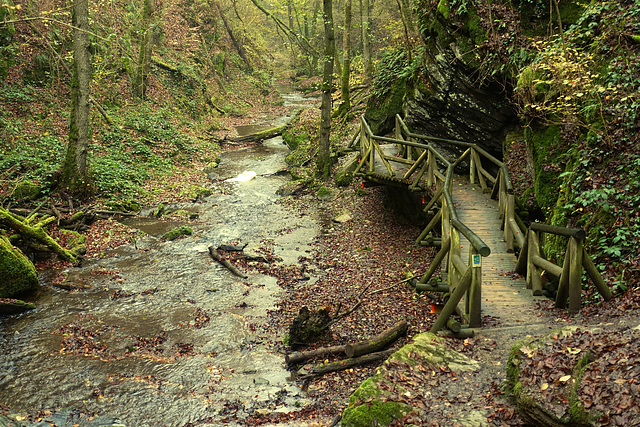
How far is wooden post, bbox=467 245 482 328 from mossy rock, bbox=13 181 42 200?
1348cm

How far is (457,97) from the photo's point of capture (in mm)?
12758

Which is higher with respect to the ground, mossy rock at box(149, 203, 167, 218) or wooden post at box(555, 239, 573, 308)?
wooden post at box(555, 239, 573, 308)

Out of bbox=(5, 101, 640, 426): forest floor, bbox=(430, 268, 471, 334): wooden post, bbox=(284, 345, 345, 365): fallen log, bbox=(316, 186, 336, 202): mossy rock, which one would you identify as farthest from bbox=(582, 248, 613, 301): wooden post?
bbox=(316, 186, 336, 202): mossy rock

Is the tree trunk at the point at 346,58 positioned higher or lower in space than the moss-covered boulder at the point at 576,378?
higher

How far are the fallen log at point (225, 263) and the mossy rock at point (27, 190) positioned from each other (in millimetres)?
6117

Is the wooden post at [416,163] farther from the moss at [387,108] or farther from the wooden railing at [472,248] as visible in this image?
the moss at [387,108]

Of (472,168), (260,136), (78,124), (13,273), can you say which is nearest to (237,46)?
(260,136)

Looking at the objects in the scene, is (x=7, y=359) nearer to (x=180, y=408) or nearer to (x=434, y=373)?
(x=180, y=408)

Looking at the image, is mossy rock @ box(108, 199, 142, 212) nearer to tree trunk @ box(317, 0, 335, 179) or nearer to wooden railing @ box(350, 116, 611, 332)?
tree trunk @ box(317, 0, 335, 179)

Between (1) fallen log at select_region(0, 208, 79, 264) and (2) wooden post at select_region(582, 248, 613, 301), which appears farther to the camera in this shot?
(1) fallen log at select_region(0, 208, 79, 264)

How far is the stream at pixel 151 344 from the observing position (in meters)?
6.79

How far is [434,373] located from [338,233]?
8.92m

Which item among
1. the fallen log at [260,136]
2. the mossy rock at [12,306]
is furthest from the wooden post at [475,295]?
the fallen log at [260,136]

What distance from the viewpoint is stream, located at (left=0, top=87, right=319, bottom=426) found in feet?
22.3
